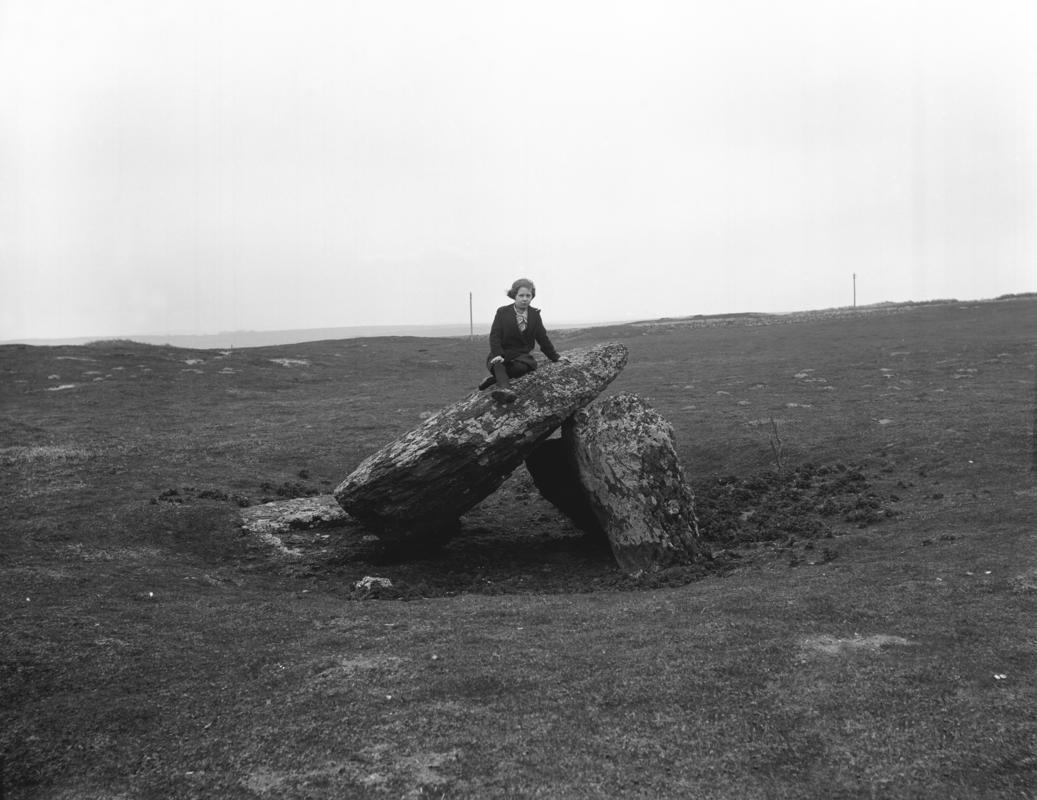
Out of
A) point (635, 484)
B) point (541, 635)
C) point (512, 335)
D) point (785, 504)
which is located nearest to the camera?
point (541, 635)

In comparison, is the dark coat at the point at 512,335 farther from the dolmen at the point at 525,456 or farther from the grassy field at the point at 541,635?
the grassy field at the point at 541,635

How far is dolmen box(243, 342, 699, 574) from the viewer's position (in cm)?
1580

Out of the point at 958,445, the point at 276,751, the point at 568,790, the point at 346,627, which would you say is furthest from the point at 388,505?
the point at 958,445

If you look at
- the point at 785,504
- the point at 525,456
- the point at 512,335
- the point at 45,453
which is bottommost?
the point at 785,504

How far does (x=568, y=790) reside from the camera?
23.7 ft

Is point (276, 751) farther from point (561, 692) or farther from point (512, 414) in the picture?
point (512, 414)

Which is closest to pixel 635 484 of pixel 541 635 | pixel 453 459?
pixel 453 459

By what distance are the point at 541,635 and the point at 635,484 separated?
5.80 meters

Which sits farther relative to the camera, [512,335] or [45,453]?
[45,453]

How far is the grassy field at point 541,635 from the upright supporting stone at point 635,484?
2.45 feet

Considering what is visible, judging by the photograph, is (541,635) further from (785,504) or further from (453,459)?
(785,504)

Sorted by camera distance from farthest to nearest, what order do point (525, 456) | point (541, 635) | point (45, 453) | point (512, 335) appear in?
point (45, 453) < point (525, 456) < point (512, 335) < point (541, 635)

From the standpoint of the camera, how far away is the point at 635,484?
1612 cm

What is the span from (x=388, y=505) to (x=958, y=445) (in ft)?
52.0
